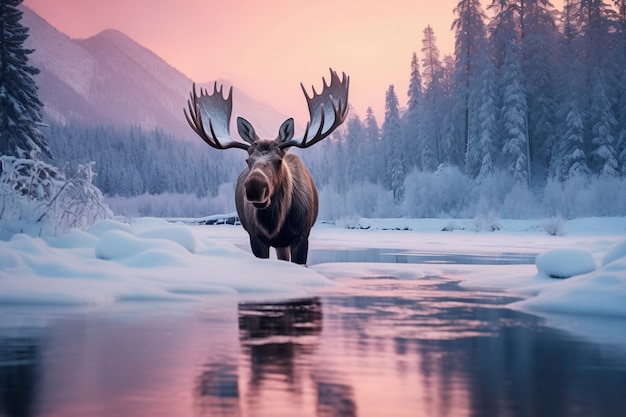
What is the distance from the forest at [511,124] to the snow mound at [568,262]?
25192 mm

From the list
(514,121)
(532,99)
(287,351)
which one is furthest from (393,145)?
(287,351)

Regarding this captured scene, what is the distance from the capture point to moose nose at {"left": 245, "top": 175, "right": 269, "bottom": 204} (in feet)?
32.0

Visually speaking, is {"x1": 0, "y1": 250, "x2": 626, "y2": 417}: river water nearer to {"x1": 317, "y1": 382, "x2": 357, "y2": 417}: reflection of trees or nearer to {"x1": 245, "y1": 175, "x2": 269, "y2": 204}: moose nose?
{"x1": 317, "y1": 382, "x2": 357, "y2": 417}: reflection of trees

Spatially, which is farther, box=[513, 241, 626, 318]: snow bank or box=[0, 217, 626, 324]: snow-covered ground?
box=[0, 217, 626, 324]: snow-covered ground

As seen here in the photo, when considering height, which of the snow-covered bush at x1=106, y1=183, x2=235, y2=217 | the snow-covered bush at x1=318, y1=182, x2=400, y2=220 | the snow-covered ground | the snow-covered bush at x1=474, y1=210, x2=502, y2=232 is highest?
the snow-covered bush at x1=106, y1=183, x2=235, y2=217

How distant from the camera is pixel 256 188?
9742mm

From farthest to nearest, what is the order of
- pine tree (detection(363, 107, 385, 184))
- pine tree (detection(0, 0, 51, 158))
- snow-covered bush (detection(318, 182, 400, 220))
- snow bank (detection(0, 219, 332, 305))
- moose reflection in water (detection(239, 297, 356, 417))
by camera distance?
1. pine tree (detection(363, 107, 385, 184))
2. snow-covered bush (detection(318, 182, 400, 220))
3. pine tree (detection(0, 0, 51, 158))
4. snow bank (detection(0, 219, 332, 305))
5. moose reflection in water (detection(239, 297, 356, 417))

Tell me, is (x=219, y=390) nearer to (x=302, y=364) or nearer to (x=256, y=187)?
(x=302, y=364)

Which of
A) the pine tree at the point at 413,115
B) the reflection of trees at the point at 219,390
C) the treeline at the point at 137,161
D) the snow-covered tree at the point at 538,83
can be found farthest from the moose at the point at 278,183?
the treeline at the point at 137,161

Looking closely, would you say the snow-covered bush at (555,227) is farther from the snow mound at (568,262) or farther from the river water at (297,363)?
the river water at (297,363)

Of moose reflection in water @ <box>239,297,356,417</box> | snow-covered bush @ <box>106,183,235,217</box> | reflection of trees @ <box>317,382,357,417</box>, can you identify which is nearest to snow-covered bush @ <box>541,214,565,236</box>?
moose reflection in water @ <box>239,297,356,417</box>

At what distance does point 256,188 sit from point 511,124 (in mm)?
40058

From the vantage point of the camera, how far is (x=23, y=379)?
4.25 metres

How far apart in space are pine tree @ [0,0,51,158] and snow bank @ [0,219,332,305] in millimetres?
20344
